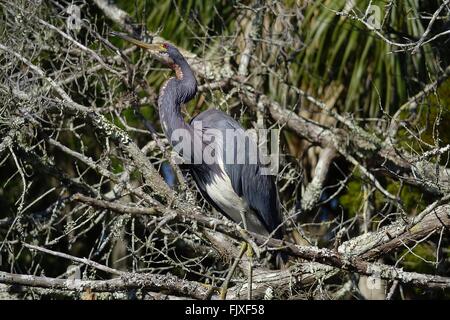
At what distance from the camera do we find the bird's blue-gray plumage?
5133 mm

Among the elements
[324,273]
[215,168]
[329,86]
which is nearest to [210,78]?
[215,168]

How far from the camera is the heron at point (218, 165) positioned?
16.8 feet

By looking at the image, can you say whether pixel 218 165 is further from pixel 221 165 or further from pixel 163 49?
pixel 163 49

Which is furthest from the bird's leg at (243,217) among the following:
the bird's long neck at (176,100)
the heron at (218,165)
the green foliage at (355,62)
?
the green foliage at (355,62)

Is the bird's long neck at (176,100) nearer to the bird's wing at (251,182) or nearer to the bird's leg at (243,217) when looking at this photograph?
the bird's wing at (251,182)

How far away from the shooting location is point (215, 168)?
5266mm

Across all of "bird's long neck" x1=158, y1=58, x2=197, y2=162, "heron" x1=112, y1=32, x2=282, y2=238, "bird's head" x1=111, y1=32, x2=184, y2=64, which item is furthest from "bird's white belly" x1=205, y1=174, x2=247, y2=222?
"bird's head" x1=111, y1=32, x2=184, y2=64

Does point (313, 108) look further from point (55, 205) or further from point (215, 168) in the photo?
point (55, 205)

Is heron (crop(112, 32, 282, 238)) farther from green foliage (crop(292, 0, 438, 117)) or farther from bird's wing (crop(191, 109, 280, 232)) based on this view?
green foliage (crop(292, 0, 438, 117))
